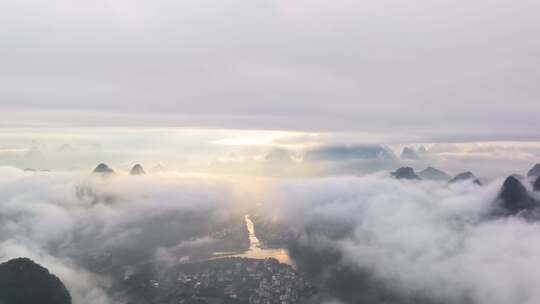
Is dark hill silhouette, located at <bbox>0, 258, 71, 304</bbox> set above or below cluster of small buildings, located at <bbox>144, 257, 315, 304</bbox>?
above

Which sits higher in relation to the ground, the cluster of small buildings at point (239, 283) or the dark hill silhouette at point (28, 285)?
the dark hill silhouette at point (28, 285)

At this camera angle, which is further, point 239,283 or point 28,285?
point 239,283

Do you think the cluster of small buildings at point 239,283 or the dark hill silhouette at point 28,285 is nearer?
the dark hill silhouette at point 28,285

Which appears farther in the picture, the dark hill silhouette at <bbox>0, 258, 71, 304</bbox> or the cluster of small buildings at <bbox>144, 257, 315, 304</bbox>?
the cluster of small buildings at <bbox>144, 257, 315, 304</bbox>

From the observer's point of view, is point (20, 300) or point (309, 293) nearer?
point (20, 300)

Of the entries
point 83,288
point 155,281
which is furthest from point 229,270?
point 83,288

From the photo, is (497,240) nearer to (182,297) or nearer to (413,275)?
(413,275)

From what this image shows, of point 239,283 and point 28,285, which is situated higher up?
point 28,285

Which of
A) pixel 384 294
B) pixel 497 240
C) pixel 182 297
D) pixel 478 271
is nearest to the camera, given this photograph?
pixel 182 297
